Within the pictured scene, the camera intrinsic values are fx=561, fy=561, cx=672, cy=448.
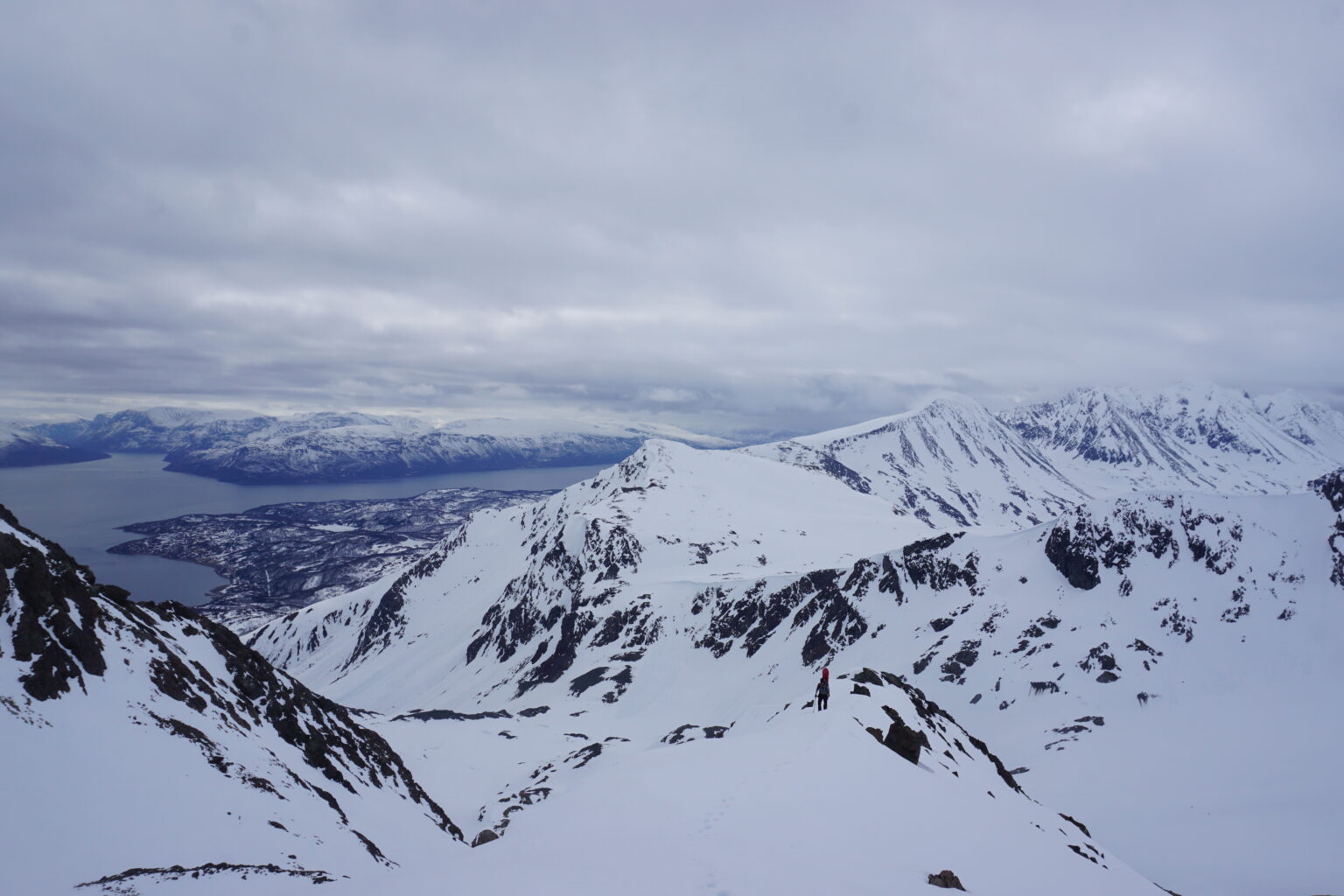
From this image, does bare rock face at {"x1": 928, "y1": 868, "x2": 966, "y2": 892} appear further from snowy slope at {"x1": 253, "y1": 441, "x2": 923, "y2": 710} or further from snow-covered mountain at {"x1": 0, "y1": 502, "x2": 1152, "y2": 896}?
snowy slope at {"x1": 253, "y1": 441, "x2": 923, "y2": 710}

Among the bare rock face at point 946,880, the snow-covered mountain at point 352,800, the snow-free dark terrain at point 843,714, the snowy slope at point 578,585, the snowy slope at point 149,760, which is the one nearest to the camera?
the snow-covered mountain at point 352,800

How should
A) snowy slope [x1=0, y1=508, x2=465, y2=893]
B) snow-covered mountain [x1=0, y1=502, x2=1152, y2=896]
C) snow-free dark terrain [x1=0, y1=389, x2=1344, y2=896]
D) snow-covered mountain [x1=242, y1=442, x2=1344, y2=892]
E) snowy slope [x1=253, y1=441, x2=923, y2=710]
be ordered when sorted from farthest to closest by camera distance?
1. snowy slope [x1=253, y1=441, x2=923, y2=710]
2. snow-covered mountain [x1=242, y1=442, x2=1344, y2=892]
3. snow-free dark terrain [x1=0, y1=389, x2=1344, y2=896]
4. snowy slope [x1=0, y1=508, x2=465, y2=893]
5. snow-covered mountain [x1=0, y1=502, x2=1152, y2=896]

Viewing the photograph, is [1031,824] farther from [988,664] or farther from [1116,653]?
[1116,653]

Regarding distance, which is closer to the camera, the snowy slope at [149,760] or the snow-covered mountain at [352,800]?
the snow-covered mountain at [352,800]

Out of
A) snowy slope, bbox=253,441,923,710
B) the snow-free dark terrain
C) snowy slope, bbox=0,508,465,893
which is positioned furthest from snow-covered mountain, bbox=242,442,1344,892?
snowy slope, bbox=0,508,465,893

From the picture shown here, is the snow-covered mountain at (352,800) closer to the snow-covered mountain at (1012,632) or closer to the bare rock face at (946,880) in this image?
the bare rock face at (946,880)

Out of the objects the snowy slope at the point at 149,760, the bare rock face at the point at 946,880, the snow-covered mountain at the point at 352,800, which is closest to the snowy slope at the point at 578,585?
the snowy slope at the point at 149,760

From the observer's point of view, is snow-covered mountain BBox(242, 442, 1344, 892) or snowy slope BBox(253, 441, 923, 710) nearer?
snow-covered mountain BBox(242, 442, 1344, 892)
